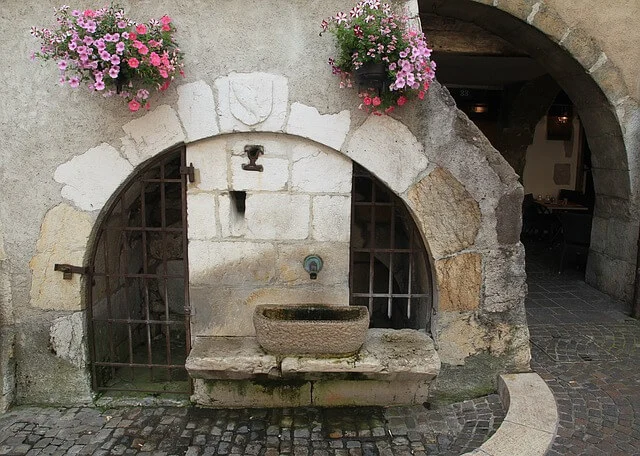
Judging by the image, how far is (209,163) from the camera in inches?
134

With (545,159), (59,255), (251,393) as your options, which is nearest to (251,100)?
(59,255)

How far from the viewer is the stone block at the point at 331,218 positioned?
11.4 feet

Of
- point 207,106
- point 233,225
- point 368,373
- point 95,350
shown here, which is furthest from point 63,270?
point 368,373

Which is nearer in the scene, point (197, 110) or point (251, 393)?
point (197, 110)

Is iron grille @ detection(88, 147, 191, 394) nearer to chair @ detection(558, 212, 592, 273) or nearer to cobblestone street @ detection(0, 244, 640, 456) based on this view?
cobblestone street @ detection(0, 244, 640, 456)

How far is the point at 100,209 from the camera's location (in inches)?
133

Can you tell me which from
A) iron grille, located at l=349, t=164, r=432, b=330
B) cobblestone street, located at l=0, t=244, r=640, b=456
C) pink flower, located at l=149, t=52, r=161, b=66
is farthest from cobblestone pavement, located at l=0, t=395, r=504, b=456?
pink flower, located at l=149, t=52, r=161, b=66

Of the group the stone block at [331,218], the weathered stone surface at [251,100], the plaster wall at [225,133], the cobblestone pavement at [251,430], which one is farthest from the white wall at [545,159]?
the weathered stone surface at [251,100]

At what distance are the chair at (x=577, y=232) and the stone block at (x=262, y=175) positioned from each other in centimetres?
423

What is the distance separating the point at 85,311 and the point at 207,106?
1.63 m

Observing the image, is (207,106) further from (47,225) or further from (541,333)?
(541,333)

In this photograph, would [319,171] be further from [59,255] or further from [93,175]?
[59,255]

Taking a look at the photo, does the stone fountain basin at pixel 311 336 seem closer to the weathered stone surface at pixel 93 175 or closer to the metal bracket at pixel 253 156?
the metal bracket at pixel 253 156

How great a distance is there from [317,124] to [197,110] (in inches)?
30.2
